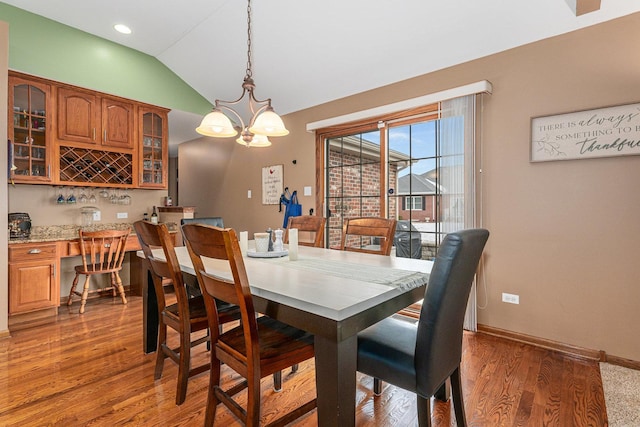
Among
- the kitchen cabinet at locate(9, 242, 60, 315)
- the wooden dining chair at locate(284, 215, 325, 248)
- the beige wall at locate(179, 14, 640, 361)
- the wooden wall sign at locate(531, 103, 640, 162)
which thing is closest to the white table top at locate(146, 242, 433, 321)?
the wooden dining chair at locate(284, 215, 325, 248)

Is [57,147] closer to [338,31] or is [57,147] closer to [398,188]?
[338,31]

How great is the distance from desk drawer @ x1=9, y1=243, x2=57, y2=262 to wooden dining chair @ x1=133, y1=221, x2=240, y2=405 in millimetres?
1838

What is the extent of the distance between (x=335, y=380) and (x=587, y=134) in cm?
253

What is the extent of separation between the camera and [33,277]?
2979 millimetres

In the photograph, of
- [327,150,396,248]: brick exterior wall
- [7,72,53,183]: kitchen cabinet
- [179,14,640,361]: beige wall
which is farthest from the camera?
[327,150,396,248]: brick exterior wall

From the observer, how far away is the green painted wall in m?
3.18

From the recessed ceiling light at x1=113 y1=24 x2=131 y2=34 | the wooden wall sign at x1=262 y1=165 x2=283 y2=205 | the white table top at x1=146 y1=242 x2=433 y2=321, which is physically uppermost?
the recessed ceiling light at x1=113 y1=24 x2=131 y2=34

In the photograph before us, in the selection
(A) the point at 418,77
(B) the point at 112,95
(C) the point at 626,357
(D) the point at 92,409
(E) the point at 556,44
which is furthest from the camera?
(B) the point at 112,95

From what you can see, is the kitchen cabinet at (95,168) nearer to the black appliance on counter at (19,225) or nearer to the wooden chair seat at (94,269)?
the black appliance on counter at (19,225)

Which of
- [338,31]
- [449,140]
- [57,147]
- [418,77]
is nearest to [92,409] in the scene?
[57,147]

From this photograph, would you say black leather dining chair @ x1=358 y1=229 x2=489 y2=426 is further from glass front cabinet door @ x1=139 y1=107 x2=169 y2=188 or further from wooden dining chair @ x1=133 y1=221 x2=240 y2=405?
glass front cabinet door @ x1=139 y1=107 x2=169 y2=188

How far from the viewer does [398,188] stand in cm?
344

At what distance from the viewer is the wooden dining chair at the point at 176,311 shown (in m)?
1.69

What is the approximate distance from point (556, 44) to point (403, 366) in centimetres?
267
